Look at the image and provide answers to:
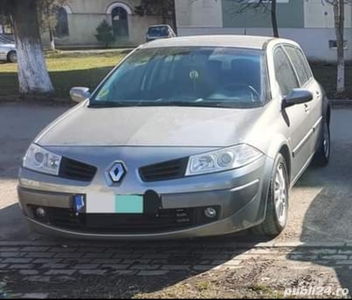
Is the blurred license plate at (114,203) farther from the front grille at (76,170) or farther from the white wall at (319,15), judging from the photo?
Result: the white wall at (319,15)

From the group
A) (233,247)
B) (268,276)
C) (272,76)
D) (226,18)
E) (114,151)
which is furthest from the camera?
(226,18)

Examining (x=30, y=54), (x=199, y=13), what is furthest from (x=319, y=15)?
(x=30, y=54)

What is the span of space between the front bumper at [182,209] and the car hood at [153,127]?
0.31 m

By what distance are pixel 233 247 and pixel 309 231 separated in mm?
696

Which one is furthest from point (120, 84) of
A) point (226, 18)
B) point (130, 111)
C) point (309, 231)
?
Answer: point (226, 18)

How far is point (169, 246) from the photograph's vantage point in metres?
5.05

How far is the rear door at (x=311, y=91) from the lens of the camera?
6678mm

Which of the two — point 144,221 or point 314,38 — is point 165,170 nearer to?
point 144,221

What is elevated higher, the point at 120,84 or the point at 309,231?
the point at 120,84

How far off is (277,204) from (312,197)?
48.7 inches

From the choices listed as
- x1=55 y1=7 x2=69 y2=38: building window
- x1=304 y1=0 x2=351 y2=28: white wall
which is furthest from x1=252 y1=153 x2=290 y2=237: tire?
x1=55 y1=7 x2=69 y2=38: building window

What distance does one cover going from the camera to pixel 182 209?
4.52 meters

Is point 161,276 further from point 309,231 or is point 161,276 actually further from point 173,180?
point 309,231

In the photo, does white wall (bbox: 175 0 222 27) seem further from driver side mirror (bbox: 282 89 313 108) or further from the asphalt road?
driver side mirror (bbox: 282 89 313 108)
